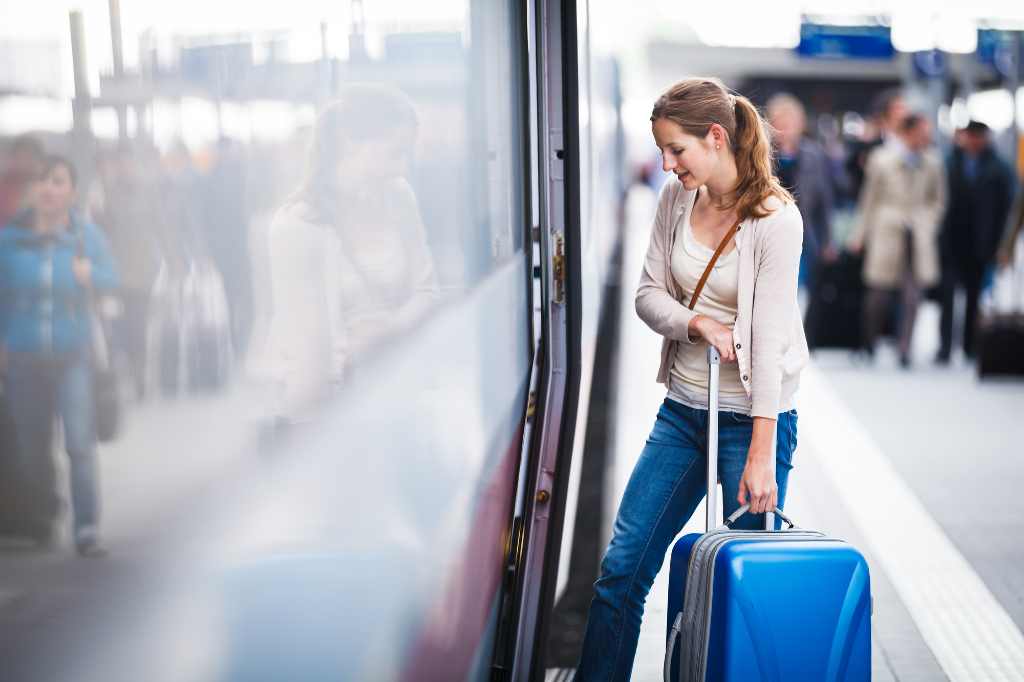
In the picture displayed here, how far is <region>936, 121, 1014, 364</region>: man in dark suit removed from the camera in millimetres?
9062

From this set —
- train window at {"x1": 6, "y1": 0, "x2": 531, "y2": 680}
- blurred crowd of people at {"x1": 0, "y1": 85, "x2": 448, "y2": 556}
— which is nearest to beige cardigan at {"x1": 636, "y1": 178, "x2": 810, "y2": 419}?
train window at {"x1": 6, "y1": 0, "x2": 531, "y2": 680}

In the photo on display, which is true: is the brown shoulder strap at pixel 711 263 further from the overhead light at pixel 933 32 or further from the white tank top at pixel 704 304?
the overhead light at pixel 933 32

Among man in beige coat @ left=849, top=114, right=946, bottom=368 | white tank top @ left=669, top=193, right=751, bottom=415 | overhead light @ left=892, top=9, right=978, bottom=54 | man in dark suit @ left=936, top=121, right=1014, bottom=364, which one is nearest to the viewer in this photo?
white tank top @ left=669, top=193, right=751, bottom=415

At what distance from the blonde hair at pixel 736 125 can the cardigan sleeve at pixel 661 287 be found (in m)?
0.17

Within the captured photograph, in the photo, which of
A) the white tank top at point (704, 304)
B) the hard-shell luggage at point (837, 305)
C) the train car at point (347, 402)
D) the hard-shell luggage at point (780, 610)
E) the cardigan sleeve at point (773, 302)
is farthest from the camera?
the hard-shell luggage at point (837, 305)

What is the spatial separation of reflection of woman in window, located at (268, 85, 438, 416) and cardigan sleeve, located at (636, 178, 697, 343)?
0.84 metres

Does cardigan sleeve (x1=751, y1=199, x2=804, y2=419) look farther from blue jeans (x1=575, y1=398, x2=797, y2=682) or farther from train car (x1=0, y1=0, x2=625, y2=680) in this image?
train car (x1=0, y1=0, x2=625, y2=680)

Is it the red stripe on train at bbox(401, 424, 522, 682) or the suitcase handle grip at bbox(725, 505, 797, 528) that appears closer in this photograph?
the red stripe on train at bbox(401, 424, 522, 682)

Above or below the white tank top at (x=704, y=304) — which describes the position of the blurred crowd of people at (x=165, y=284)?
above

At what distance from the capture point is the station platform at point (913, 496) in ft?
12.0

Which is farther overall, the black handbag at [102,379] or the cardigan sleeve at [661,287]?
the cardigan sleeve at [661,287]

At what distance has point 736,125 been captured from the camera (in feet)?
8.18

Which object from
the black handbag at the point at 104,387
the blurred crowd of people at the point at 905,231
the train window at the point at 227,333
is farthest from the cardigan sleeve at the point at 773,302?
the blurred crowd of people at the point at 905,231

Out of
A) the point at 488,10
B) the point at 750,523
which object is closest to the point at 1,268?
the point at 488,10
